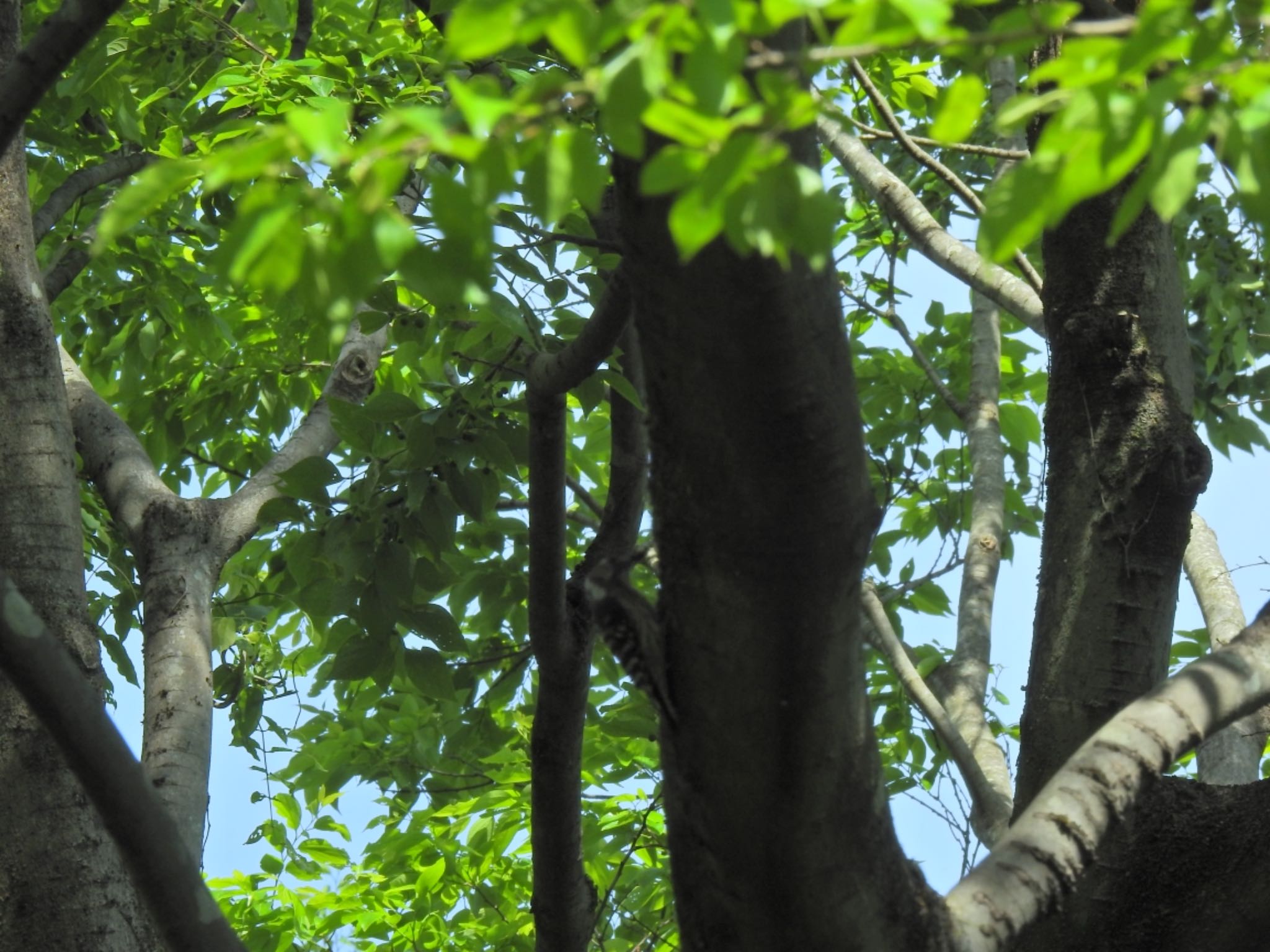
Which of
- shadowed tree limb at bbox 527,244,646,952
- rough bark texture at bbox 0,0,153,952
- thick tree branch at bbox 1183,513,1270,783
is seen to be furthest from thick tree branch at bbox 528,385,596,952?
thick tree branch at bbox 1183,513,1270,783

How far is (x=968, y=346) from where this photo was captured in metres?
5.45

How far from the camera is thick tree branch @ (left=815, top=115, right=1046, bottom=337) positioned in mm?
3178

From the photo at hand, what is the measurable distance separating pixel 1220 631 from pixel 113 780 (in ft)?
9.83

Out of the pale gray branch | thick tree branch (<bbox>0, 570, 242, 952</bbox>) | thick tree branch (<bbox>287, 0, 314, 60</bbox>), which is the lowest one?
thick tree branch (<bbox>0, 570, 242, 952</bbox>)

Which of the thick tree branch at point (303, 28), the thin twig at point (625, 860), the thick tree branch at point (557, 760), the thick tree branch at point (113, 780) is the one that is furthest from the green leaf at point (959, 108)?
the thick tree branch at point (303, 28)

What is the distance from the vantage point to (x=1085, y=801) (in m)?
1.79

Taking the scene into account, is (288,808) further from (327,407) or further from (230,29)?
(230,29)

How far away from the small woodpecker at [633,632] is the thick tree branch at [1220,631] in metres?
1.59

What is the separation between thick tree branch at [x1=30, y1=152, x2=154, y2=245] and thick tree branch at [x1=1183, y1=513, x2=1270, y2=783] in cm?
313

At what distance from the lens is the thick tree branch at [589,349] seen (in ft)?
7.43

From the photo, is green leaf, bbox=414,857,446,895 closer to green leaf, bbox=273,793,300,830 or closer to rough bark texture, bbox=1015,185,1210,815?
green leaf, bbox=273,793,300,830

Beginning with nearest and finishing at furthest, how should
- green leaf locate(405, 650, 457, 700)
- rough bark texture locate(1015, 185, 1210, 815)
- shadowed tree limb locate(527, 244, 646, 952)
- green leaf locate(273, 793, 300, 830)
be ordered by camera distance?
rough bark texture locate(1015, 185, 1210, 815), shadowed tree limb locate(527, 244, 646, 952), green leaf locate(405, 650, 457, 700), green leaf locate(273, 793, 300, 830)

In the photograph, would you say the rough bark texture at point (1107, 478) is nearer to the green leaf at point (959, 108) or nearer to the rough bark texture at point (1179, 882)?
the rough bark texture at point (1179, 882)

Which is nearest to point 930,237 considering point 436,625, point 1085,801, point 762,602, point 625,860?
point 436,625
